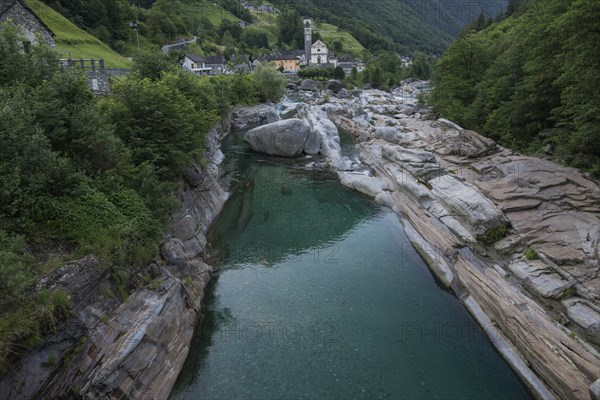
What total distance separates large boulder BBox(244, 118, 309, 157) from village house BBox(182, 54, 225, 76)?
6377cm

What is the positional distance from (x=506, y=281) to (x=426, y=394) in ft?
25.9

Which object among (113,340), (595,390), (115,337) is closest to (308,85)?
(115,337)

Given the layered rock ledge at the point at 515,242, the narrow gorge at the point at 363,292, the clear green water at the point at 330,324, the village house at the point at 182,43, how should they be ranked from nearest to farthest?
the narrow gorge at the point at 363,292 < the clear green water at the point at 330,324 < the layered rock ledge at the point at 515,242 < the village house at the point at 182,43

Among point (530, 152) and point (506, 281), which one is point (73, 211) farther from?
point (530, 152)

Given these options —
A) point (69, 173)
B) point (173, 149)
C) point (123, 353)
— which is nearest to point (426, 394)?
point (123, 353)

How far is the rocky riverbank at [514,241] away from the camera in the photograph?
45.2ft

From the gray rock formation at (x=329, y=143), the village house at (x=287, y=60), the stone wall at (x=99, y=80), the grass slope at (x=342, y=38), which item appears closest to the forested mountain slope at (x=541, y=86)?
the gray rock formation at (x=329, y=143)

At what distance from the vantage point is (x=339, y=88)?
97.4m

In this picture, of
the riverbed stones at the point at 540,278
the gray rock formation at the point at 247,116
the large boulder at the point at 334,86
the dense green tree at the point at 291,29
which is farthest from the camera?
the dense green tree at the point at 291,29

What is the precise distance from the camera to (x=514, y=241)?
1959 centimetres

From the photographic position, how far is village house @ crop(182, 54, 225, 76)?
97.9 m

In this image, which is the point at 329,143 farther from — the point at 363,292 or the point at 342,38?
the point at 342,38

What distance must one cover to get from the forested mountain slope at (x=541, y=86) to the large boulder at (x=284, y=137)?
17666 millimetres

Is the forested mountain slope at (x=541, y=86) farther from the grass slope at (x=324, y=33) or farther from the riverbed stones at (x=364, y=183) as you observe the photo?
the grass slope at (x=324, y=33)
